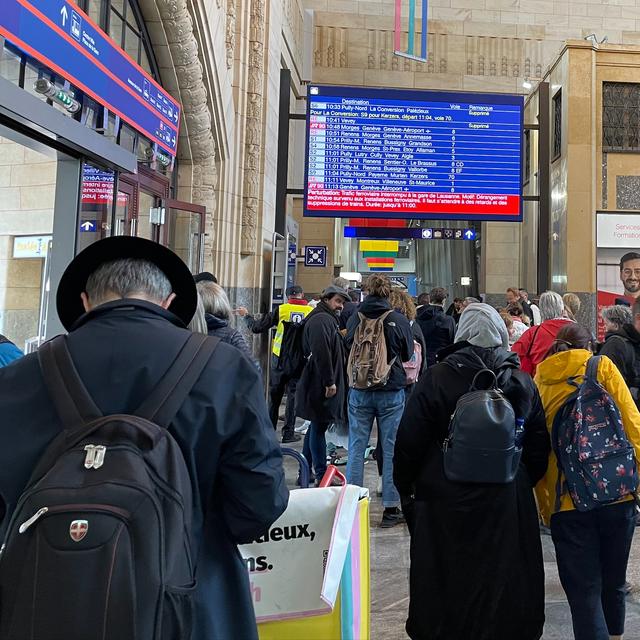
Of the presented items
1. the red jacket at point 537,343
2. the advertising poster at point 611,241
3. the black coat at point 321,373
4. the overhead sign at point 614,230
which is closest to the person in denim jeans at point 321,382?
the black coat at point 321,373

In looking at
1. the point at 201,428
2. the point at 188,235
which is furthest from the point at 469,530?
the point at 188,235

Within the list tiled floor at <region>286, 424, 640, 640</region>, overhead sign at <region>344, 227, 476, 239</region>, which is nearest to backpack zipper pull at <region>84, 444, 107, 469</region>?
tiled floor at <region>286, 424, 640, 640</region>

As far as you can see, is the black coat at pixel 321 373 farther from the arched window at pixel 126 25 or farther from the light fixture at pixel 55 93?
the arched window at pixel 126 25

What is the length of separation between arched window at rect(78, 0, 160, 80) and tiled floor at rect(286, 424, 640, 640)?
547 centimetres

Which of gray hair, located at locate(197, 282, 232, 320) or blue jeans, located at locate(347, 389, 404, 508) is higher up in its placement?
gray hair, located at locate(197, 282, 232, 320)

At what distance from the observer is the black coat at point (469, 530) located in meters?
2.15

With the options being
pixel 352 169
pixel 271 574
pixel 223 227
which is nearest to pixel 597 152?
pixel 352 169

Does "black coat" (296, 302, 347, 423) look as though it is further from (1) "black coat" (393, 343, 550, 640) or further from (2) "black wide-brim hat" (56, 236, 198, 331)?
(2) "black wide-brim hat" (56, 236, 198, 331)

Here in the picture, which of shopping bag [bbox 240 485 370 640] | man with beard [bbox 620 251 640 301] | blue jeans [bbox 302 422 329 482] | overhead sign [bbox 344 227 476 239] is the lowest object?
blue jeans [bbox 302 422 329 482]

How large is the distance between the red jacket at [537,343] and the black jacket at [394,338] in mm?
791

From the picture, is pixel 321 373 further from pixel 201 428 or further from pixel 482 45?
pixel 482 45

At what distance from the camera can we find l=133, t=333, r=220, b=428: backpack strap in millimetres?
1163

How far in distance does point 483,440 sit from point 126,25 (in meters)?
6.64

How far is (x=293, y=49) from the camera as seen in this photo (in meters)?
13.6
